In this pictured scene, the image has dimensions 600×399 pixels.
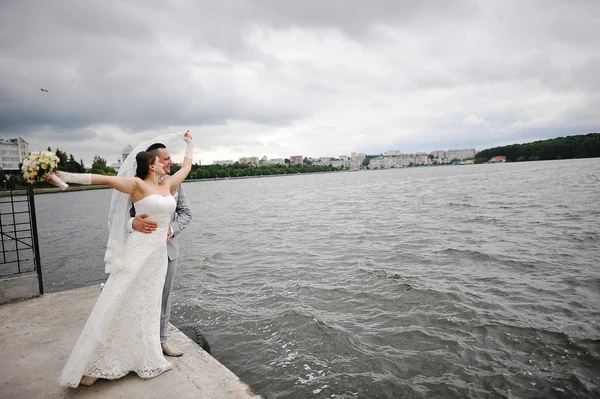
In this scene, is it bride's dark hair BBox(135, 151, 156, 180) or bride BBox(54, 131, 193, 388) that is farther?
bride's dark hair BBox(135, 151, 156, 180)

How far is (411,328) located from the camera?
266 inches

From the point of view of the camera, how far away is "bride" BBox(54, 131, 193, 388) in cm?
362

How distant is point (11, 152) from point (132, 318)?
528 feet

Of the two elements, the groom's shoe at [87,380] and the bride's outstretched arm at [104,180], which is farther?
the groom's shoe at [87,380]

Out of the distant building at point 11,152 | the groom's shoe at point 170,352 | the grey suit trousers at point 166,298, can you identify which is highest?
the distant building at point 11,152

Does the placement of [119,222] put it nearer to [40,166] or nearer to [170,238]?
[170,238]

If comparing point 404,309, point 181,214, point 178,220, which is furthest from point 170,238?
point 404,309

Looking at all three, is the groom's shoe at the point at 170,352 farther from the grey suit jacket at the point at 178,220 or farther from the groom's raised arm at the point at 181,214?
the groom's raised arm at the point at 181,214

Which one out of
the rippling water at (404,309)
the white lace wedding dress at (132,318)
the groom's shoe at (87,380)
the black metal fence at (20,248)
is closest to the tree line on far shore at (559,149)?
the rippling water at (404,309)

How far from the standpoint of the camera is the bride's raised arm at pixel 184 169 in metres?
4.28

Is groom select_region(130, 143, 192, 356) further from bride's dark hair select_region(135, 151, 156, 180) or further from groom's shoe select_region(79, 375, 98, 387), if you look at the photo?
groom's shoe select_region(79, 375, 98, 387)

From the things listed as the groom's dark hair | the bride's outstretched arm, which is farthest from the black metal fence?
the groom's dark hair

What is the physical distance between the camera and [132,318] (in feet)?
12.4

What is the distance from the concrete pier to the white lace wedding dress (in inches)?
6.4
